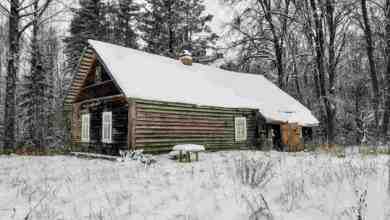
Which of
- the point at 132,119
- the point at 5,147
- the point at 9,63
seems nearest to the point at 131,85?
the point at 132,119

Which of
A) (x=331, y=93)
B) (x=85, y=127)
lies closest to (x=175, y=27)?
(x=85, y=127)

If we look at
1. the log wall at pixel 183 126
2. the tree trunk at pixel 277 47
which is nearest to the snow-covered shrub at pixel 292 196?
the log wall at pixel 183 126

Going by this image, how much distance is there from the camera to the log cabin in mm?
13883

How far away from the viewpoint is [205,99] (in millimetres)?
16453

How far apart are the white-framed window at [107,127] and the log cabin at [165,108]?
5cm

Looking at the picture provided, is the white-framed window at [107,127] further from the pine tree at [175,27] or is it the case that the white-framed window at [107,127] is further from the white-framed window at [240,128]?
the pine tree at [175,27]

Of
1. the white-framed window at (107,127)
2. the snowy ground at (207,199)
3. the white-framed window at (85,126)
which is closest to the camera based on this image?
the snowy ground at (207,199)

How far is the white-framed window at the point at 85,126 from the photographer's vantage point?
674 inches

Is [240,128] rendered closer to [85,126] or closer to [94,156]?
[94,156]

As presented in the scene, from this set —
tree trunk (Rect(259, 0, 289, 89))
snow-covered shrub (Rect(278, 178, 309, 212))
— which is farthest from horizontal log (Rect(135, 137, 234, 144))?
tree trunk (Rect(259, 0, 289, 89))

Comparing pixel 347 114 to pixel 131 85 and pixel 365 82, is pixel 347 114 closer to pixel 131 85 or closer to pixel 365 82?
pixel 365 82

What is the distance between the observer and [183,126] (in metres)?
15.2

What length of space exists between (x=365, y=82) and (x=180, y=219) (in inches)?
1087

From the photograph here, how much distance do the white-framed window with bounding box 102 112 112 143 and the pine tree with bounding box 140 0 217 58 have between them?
1330 cm
